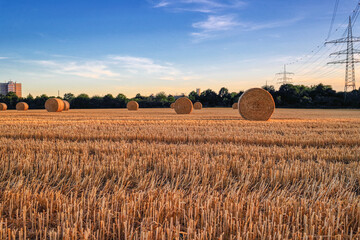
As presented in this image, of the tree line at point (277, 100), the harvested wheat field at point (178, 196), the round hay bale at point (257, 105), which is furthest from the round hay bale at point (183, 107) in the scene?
the tree line at point (277, 100)

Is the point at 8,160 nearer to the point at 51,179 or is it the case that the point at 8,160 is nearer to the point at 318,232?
the point at 51,179

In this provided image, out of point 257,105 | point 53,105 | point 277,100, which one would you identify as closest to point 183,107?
point 257,105

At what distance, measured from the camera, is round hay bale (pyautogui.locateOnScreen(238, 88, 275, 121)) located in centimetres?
1605

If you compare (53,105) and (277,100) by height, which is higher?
(277,100)

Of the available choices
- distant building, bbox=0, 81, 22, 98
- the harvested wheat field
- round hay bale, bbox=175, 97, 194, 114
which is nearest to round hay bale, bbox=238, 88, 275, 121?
round hay bale, bbox=175, 97, 194, 114

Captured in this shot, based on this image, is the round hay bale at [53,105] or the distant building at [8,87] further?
the distant building at [8,87]

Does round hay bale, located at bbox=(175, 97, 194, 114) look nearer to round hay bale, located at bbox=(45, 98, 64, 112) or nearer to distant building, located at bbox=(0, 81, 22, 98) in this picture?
round hay bale, located at bbox=(45, 98, 64, 112)

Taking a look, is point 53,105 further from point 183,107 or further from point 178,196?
point 178,196

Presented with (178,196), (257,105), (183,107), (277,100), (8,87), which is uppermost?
(8,87)

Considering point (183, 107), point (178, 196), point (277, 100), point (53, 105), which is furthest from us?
point (277, 100)

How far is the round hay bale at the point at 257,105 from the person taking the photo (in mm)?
16047

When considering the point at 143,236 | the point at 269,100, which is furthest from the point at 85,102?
the point at 143,236

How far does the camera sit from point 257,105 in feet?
53.1

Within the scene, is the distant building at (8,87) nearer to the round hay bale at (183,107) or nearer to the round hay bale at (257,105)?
the round hay bale at (183,107)
